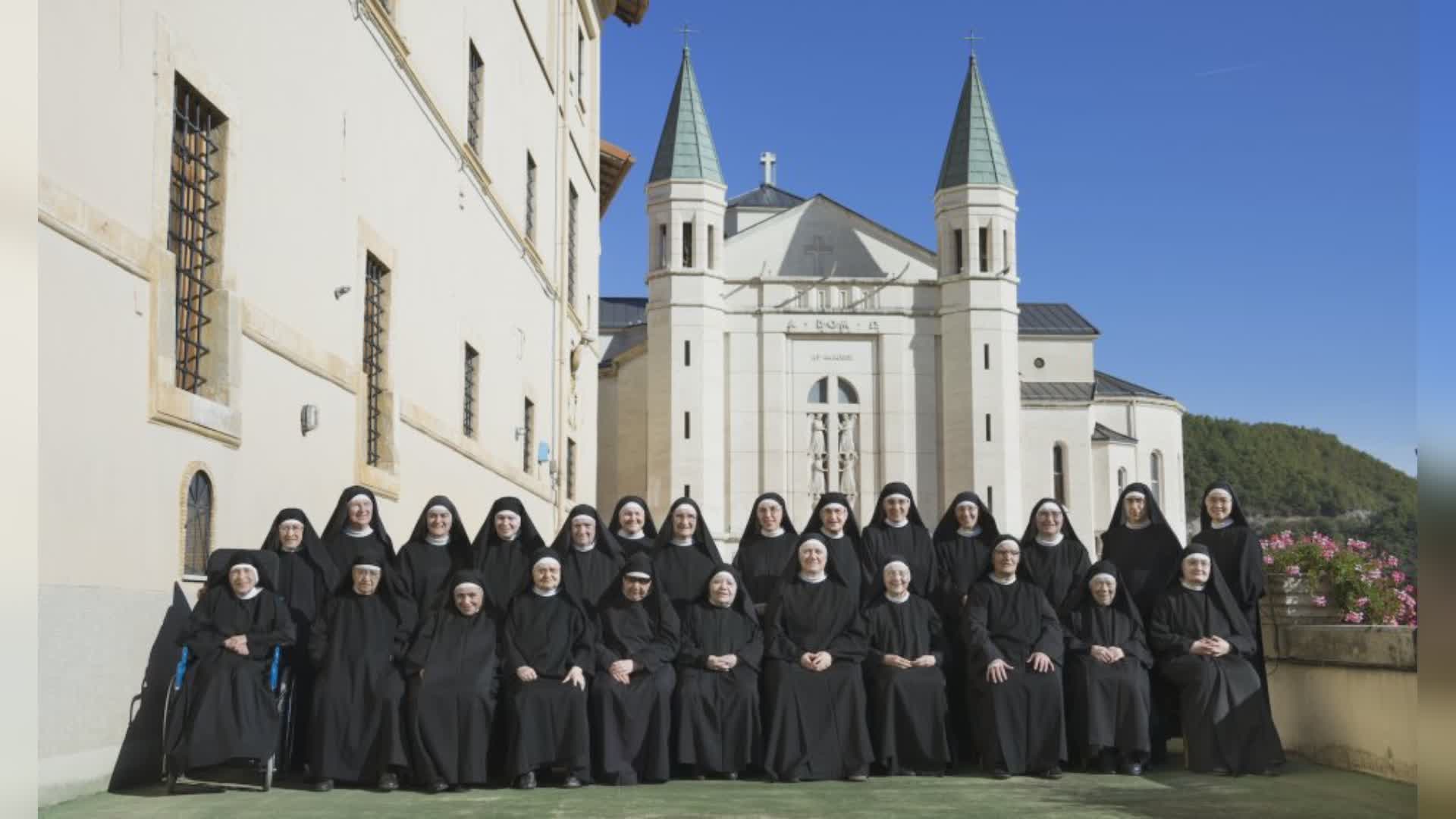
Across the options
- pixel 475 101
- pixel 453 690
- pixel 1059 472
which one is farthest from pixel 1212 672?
pixel 1059 472

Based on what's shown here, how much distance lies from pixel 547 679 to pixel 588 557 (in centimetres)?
137

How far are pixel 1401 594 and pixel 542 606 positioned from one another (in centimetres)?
541

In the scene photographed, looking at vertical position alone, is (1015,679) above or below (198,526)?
below

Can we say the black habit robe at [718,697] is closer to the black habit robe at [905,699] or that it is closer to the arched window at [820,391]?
the black habit robe at [905,699]

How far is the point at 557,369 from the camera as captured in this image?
2222cm

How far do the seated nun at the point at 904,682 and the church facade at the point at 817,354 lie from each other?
33722 millimetres

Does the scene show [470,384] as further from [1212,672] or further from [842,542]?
[1212,672]

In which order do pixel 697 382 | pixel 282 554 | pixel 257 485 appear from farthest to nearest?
pixel 697 382 → pixel 257 485 → pixel 282 554

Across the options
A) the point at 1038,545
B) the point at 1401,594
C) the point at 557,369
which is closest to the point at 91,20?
the point at 1038,545

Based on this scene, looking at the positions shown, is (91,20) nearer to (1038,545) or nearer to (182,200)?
(182,200)

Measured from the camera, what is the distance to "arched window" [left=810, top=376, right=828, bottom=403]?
148ft

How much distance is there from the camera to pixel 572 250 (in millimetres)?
24125

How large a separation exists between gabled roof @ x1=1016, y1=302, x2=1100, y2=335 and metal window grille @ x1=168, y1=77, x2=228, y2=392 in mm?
46581

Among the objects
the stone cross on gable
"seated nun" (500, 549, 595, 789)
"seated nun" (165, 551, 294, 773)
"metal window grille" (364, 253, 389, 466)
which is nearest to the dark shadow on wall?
"seated nun" (165, 551, 294, 773)
